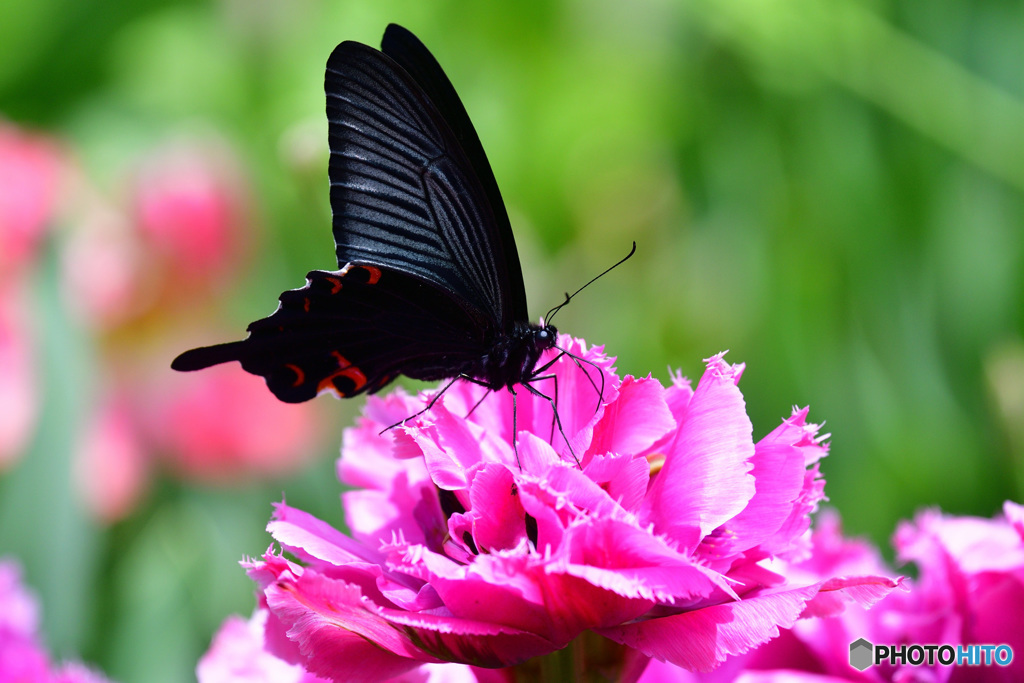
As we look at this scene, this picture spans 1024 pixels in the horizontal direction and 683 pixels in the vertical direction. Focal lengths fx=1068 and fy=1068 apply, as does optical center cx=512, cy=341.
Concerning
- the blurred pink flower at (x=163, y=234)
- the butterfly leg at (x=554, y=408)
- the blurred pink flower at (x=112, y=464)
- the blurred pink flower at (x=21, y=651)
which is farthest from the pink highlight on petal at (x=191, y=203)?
the butterfly leg at (x=554, y=408)

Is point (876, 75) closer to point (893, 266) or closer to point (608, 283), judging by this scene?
point (893, 266)

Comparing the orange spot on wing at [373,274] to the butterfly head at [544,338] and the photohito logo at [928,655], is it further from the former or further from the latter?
the photohito logo at [928,655]

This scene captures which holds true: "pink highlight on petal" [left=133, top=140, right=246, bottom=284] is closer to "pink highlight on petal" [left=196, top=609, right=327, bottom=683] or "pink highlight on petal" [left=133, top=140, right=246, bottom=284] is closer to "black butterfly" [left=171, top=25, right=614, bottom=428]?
"black butterfly" [left=171, top=25, right=614, bottom=428]

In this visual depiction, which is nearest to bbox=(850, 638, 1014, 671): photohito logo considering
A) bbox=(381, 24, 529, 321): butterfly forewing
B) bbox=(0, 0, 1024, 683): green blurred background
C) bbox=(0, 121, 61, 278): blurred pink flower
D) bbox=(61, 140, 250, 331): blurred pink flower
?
bbox=(381, 24, 529, 321): butterfly forewing

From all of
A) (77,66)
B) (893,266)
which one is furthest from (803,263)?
(77,66)

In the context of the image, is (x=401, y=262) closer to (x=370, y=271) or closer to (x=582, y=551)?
(x=370, y=271)
